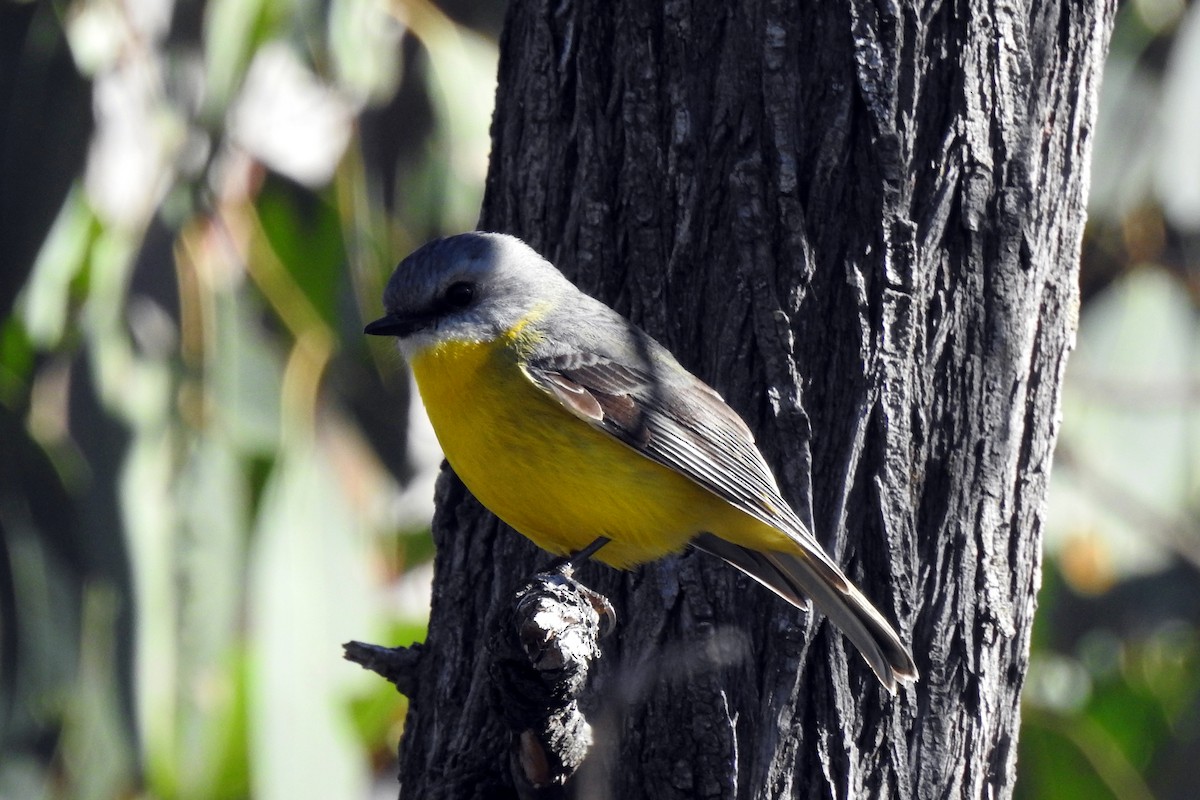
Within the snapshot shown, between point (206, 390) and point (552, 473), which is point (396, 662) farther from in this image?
point (206, 390)

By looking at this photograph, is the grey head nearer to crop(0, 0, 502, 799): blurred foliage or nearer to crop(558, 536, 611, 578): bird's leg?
crop(558, 536, 611, 578): bird's leg

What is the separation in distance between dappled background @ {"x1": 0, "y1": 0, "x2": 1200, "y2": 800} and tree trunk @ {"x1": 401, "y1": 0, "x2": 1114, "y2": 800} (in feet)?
6.33

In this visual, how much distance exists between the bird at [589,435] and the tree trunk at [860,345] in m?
0.06

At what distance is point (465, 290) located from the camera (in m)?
2.60

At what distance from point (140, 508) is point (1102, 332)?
3227 mm

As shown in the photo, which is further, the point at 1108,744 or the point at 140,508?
the point at 1108,744

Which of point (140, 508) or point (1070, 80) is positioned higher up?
point (1070, 80)

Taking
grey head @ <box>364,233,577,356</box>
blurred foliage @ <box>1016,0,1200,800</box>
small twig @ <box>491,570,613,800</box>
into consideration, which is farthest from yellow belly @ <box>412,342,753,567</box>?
blurred foliage @ <box>1016,0,1200,800</box>

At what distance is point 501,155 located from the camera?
2.54 m

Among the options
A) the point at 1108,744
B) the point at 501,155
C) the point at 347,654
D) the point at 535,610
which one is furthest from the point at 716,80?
the point at 1108,744

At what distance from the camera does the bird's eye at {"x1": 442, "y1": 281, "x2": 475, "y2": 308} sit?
8.47ft

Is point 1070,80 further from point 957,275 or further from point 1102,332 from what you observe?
point 1102,332

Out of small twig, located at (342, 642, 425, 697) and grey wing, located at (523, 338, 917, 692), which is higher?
grey wing, located at (523, 338, 917, 692)

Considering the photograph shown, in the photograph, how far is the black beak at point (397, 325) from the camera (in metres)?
2.61
